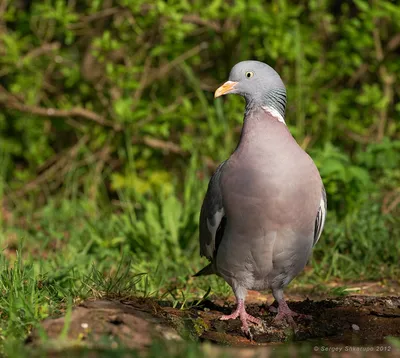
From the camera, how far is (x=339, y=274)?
545 centimetres

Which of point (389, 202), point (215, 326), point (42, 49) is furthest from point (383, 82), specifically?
point (215, 326)

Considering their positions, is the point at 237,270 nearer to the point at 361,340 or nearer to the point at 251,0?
the point at 361,340

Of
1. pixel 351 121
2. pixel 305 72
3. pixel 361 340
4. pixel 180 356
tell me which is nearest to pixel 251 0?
pixel 305 72

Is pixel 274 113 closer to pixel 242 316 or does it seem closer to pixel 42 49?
pixel 242 316

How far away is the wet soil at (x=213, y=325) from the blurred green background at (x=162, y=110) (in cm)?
188

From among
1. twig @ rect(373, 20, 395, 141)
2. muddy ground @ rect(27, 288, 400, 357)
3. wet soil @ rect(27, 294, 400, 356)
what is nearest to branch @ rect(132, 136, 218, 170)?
twig @ rect(373, 20, 395, 141)

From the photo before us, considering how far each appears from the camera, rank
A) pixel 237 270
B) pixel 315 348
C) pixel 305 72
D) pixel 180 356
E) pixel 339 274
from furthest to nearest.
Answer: pixel 305 72 → pixel 339 274 → pixel 237 270 → pixel 315 348 → pixel 180 356

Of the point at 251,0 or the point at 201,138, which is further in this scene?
the point at 201,138

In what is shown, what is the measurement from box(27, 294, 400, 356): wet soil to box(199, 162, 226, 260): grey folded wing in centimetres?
33

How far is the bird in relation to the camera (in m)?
3.84

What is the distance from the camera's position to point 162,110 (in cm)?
758

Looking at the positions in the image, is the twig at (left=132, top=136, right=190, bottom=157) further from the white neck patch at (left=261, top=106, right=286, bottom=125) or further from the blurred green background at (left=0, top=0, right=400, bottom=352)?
the white neck patch at (left=261, top=106, right=286, bottom=125)

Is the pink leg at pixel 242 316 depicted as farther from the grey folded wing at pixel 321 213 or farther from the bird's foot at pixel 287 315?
the grey folded wing at pixel 321 213

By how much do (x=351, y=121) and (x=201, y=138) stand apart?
5.09 ft
